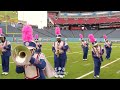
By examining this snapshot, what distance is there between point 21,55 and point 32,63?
25 centimetres

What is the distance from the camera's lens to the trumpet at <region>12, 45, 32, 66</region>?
5.30 meters

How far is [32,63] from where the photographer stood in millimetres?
5539

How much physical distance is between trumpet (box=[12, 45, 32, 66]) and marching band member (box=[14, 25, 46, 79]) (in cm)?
21

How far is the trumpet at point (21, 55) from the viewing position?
5301 mm

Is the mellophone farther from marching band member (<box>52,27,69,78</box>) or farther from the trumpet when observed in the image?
marching band member (<box>52,27,69,78</box>)

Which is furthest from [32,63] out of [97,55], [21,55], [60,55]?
[60,55]
